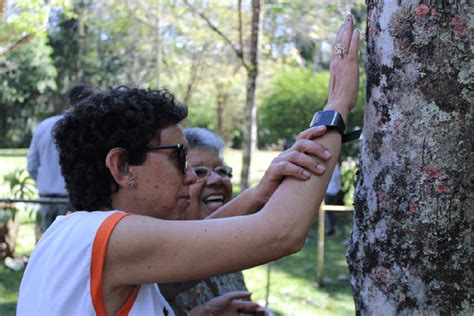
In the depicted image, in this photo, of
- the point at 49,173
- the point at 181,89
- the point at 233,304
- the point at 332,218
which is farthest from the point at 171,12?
the point at 233,304

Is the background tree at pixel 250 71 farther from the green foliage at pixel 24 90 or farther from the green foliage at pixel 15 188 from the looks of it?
the green foliage at pixel 24 90

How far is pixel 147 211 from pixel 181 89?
19342mm

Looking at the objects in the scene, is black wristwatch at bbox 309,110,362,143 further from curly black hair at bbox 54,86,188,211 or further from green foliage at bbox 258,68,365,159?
green foliage at bbox 258,68,365,159

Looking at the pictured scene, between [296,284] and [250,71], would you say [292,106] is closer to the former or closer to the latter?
[250,71]

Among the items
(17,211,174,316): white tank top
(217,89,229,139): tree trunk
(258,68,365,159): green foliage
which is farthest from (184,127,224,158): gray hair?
(217,89,229,139): tree trunk

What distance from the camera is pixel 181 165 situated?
1.84 m

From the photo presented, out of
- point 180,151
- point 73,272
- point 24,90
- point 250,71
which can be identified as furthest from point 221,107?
point 73,272

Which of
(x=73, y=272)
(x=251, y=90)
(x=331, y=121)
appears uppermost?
(x=331, y=121)

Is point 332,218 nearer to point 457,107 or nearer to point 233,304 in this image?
point 233,304

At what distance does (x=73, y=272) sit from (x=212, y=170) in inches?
71.1

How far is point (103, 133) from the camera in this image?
177 centimetres

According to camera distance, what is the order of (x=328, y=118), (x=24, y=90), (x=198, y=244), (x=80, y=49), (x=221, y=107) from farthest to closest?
(x=24, y=90)
(x=80, y=49)
(x=221, y=107)
(x=328, y=118)
(x=198, y=244)

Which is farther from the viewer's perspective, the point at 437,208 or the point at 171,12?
the point at 171,12

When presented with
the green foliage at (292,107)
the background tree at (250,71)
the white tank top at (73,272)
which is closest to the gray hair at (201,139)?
the white tank top at (73,272)
